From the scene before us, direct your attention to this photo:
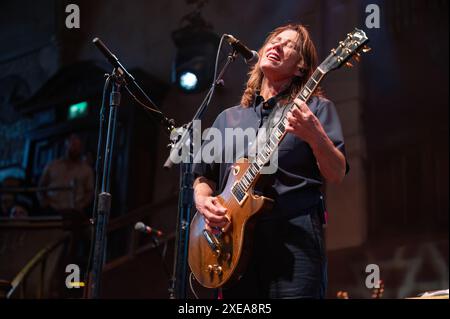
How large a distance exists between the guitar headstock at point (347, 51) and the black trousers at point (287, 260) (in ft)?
1.90

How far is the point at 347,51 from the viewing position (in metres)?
2.25

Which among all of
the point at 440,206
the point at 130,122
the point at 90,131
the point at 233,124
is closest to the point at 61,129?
the point at 90,131

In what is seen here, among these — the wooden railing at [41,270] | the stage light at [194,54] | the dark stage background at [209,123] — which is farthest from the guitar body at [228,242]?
the wooden railing at [41,270]

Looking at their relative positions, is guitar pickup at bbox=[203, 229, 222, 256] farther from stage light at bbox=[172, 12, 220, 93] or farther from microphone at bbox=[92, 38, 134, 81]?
stage light at bbox=[172, 12, 220, 93]

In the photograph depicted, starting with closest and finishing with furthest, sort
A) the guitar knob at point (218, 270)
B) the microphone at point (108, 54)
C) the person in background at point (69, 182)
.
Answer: the guitar knob at point (218, 270)
the microphone at point (108, 54)
the person in background at point (69, 182)

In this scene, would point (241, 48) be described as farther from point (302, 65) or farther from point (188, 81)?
point (188, 81)

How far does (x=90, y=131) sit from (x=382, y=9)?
11.8 ft

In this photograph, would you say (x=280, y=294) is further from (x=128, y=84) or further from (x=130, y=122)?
(x=130, y=122)

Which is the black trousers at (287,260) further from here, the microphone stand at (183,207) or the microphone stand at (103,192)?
the microphone stand at (103,192)

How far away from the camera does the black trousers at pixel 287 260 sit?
1.95 meters

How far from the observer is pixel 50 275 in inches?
230

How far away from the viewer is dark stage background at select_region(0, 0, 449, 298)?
5023 mm

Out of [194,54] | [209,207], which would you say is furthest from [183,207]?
[194,54]

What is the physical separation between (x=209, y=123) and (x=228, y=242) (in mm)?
2675
